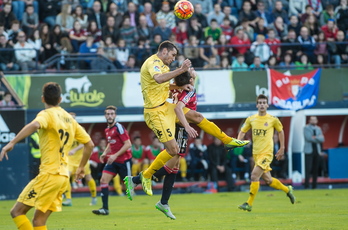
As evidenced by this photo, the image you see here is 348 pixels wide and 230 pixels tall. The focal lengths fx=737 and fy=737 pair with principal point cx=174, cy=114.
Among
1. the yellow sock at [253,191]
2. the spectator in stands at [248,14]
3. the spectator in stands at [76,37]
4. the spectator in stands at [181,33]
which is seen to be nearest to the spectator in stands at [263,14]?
the spectator in stands at [248,14]

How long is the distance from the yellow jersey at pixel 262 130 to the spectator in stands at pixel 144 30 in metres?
7.69

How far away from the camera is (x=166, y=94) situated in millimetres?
12094

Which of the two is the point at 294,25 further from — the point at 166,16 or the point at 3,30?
the point at 3,30

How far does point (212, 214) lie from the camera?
1434 cm

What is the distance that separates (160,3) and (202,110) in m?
4.39

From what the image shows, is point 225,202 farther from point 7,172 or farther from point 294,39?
point 294,39

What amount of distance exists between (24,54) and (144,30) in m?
3.90

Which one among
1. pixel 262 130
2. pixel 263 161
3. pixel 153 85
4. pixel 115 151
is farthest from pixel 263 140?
pixel 153 85

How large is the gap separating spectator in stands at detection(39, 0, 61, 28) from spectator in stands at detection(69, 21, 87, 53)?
121 cm

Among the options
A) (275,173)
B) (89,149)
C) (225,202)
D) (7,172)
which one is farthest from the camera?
(275,173)

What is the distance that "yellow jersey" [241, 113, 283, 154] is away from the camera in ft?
51.2

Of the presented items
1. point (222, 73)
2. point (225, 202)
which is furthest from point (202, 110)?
point (225, 202)

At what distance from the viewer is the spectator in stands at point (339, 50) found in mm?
23844

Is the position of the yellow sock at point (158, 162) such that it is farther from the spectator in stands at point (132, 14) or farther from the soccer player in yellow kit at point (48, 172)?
the spectator in stands at point (132, 14)
